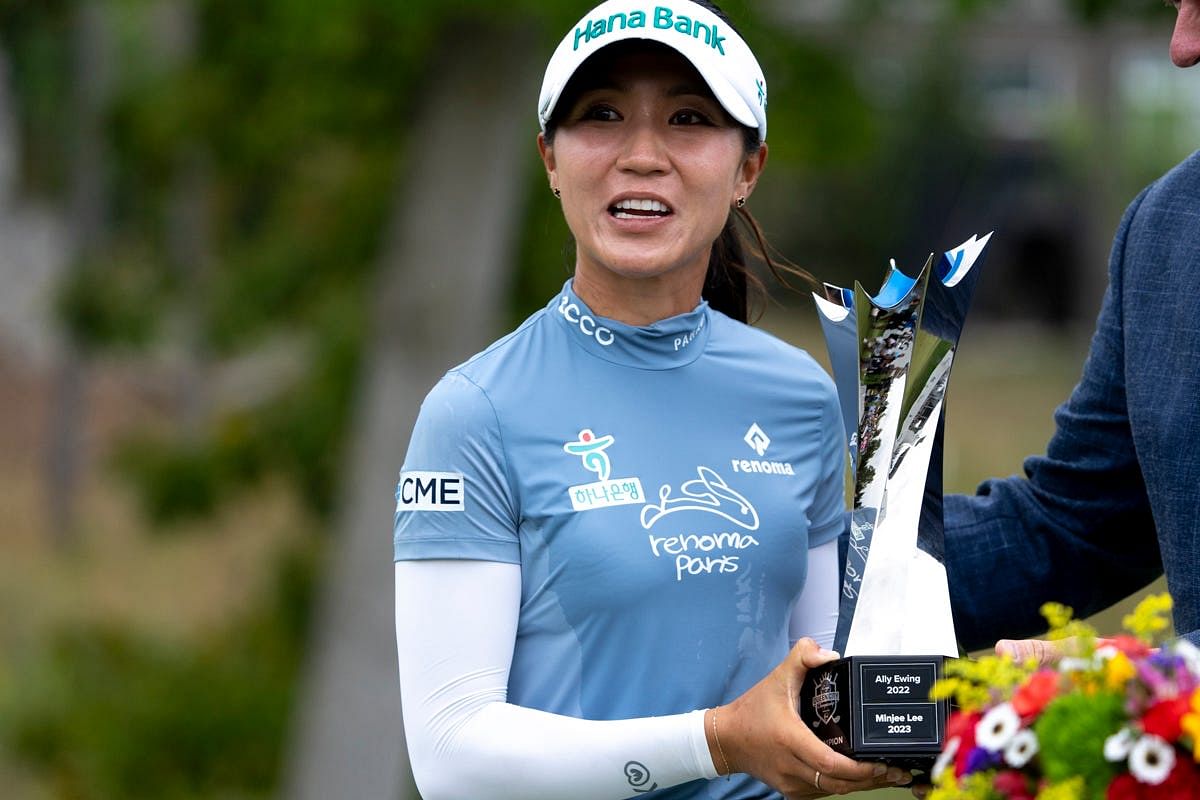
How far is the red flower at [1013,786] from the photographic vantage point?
4.96ft

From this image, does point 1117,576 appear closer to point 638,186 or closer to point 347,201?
point 638,186

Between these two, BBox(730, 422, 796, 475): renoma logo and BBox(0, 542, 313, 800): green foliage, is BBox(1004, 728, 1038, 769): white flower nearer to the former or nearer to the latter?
BBox(730, 422, 796, 475): renoma logo

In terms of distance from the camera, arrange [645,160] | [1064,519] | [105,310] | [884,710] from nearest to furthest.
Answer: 1. [884,710]
2. [645,160]
3. [1064,519]
4. [105,310]

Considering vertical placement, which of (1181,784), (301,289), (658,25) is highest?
(301,289)

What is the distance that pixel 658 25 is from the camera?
2041mm

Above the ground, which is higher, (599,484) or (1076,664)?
(599,484)

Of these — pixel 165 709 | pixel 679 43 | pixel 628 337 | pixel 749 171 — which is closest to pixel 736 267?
pixel 749 171

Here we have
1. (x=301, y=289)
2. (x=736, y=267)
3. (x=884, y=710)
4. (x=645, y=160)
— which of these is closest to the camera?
(x=884, y=710)

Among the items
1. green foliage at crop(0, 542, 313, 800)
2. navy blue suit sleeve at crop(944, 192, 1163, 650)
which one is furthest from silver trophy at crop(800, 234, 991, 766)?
green foliage at crop(0, 542, 313, 800)

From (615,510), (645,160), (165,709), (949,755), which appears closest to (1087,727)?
(949,755)

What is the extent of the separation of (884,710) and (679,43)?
0.75 m

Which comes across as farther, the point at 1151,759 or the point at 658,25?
the point at 658,25

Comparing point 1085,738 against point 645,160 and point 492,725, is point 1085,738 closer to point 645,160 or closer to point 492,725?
point 492,725

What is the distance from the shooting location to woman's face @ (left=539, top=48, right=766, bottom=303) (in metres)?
2.08
